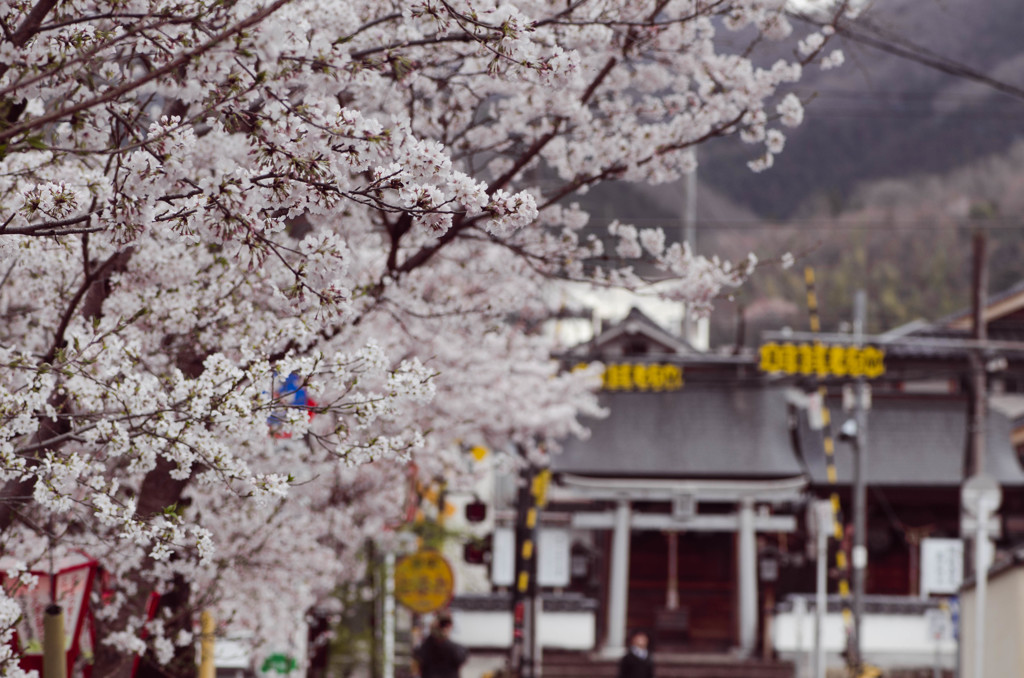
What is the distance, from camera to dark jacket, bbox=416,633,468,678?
14.4m

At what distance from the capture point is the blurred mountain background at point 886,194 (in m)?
56.5

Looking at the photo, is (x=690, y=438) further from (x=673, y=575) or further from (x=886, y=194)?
(x=886, y=194)

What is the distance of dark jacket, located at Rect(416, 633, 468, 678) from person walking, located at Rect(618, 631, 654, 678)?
2.93 metres

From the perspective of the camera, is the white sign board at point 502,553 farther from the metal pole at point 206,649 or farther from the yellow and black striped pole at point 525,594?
the metal pole at point 206,649

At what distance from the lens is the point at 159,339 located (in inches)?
237

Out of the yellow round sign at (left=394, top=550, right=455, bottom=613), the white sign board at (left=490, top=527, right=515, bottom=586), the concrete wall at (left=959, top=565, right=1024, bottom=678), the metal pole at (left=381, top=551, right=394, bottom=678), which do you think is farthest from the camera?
the white sign board at (left=490, top=527, right=515, bottom=586)

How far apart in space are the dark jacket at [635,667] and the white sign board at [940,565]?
11.9 m

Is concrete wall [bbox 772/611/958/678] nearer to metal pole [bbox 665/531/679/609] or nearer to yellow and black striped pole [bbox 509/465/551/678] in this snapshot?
metal pole [bbox 665/531/679/609]

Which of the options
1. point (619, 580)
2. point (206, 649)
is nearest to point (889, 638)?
point (619, 580)

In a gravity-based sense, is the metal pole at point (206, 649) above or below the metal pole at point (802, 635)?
above

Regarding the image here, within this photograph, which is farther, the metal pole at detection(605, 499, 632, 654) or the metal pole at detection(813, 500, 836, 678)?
the metal pole at detection(605, 499, 632, 654)

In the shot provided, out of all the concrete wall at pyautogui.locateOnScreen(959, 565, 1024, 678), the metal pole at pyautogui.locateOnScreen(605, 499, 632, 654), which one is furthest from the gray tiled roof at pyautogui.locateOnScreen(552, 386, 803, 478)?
the concrete wall at pyautogui.locateOnScreen(959, 565, 1024, 678)

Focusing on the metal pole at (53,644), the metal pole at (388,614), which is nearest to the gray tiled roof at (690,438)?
the metal pole at (388,614)

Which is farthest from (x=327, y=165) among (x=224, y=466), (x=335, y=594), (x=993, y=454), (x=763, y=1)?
(x=993, y=454)
